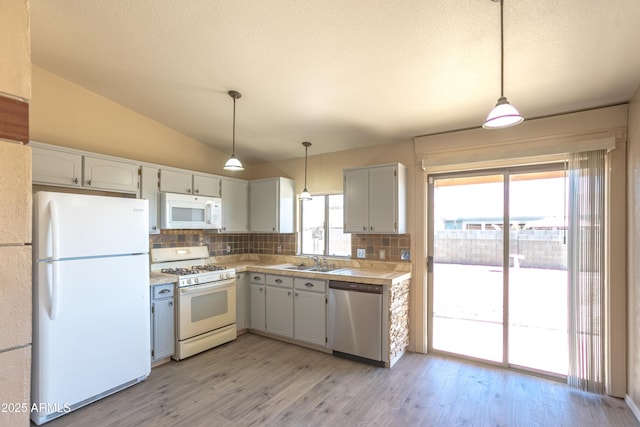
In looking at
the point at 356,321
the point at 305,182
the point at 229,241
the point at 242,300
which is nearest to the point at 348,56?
the point at 305,182

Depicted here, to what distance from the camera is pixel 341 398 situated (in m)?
2.74

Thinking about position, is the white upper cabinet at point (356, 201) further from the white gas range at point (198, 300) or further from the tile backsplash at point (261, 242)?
the white gas range at point (198, 300)

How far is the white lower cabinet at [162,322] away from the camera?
3234 millimetres

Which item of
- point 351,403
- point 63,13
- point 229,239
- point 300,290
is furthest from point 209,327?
point 63,13

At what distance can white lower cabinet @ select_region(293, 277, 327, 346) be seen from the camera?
12.0ft

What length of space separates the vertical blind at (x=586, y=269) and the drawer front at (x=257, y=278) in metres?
3.36

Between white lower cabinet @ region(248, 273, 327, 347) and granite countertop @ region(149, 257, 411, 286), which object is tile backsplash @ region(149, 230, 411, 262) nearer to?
granite countertop @ region(149, 257, 411, 286)

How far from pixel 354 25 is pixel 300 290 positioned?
286 cm

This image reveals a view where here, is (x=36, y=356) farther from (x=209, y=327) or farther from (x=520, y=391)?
(x=520, y=391)

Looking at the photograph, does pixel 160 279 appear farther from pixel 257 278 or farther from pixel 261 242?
pixel 261 242

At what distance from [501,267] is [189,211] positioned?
12.2 ft

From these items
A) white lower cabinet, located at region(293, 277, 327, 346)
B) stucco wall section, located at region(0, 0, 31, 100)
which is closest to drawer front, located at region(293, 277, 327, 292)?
white lower cabinet, located at region(293, 277, 327, 346)

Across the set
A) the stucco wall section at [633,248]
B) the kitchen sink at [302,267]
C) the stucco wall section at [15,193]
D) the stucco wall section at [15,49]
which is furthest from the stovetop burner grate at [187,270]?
the stucco wall section at [633,248]

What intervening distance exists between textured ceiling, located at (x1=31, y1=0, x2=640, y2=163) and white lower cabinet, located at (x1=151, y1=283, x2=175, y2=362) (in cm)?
205
